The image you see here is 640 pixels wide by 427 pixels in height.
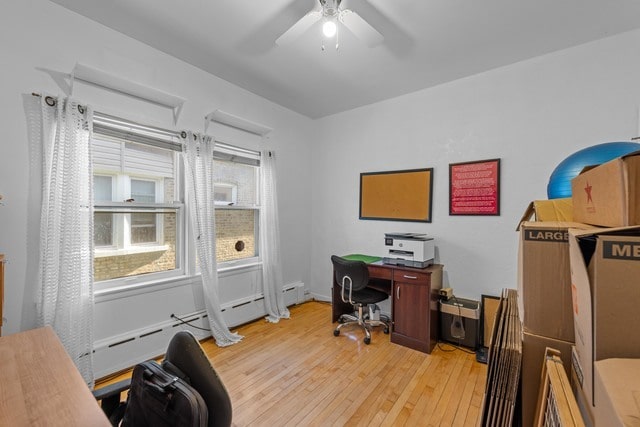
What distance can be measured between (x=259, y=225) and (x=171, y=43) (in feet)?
6.94

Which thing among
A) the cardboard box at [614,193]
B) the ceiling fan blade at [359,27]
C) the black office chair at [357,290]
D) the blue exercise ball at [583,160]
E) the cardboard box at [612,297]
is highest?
the ceiling fan blade at [359,27]

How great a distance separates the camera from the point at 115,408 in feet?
3.91

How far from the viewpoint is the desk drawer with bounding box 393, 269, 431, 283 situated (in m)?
2.71

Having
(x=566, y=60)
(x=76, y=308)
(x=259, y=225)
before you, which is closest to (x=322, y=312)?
(x=259, y=225)

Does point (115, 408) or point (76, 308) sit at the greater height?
point (76, 308)

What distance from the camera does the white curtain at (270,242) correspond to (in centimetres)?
345

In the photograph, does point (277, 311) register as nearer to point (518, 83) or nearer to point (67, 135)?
point (67, 135)

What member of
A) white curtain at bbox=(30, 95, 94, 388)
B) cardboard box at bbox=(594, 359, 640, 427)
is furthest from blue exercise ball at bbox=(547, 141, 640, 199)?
white curtain at bbox=(30, 95, 94, 388)

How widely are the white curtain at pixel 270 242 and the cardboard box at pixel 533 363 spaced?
2.77 meters

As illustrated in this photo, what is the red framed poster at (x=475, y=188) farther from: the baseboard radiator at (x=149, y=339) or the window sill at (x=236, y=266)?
the baseboard radiator at (x=149, y=339)

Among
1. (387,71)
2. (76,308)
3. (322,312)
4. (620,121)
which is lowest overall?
(322,312)

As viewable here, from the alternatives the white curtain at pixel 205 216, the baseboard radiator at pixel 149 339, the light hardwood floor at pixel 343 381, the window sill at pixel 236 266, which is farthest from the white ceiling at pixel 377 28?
the light hardwood floor at pixel 343 381

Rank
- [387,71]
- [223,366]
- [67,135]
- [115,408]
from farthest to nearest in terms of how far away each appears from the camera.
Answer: [387,71], [223,366], [67,135], [115,408]

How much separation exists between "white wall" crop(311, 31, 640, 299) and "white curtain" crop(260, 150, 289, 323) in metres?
1.03
